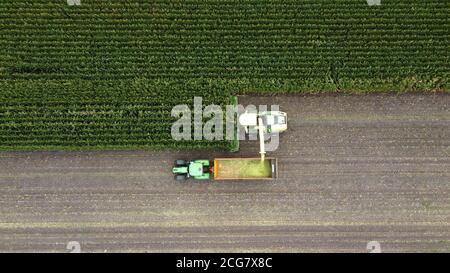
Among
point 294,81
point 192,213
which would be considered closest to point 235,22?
point 294,81

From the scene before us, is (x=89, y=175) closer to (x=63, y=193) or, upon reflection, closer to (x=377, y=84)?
(x=63, y=193)

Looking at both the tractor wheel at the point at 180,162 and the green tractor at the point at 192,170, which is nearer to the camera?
the green tractor at the point at 192,170

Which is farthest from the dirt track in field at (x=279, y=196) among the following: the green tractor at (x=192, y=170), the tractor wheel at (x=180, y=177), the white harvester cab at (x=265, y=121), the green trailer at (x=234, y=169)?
the white harvester cab at (x=265, y=121)

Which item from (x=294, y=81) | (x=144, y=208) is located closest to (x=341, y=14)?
(x=294, y=81)

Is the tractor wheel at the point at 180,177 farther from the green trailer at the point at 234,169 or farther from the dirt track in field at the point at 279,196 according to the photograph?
the dirt track in field at the point at 279,196

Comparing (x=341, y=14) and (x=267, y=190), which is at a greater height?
(x=341, y=14)

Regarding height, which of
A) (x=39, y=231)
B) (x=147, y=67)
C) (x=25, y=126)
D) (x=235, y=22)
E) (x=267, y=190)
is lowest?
(x=39, y=231)

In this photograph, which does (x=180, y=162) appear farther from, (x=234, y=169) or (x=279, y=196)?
(x=279, y=196)
